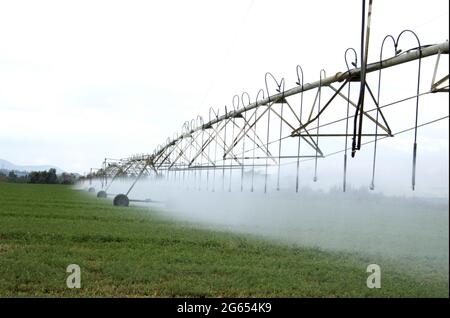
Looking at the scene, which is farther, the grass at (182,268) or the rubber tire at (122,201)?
the rubber tire at (122,201)

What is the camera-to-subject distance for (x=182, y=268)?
954 centimetres

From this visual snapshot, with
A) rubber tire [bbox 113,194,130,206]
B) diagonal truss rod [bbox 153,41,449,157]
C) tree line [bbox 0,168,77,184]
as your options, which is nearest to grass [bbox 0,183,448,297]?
diagonal truss rod [bbox 153,41,449,157]

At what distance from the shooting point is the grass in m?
7.75

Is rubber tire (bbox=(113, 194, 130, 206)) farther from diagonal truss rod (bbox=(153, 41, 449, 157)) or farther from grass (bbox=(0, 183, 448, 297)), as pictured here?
diagonal truss rod (bbox=(153, 41, 449, 157))

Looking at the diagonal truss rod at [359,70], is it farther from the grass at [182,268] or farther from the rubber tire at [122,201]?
the rubber tire at [122,201]

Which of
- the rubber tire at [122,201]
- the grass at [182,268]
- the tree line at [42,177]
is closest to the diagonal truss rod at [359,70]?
the grass at [182,268]

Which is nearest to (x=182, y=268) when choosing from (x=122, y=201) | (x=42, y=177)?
(x=122, y=201)

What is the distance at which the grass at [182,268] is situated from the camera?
25.4 ft

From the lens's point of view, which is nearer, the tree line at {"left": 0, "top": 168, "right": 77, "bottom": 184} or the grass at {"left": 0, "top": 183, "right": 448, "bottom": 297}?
the grass at {"left": 0, "top": 183, "right": 448, "bottom": 297}

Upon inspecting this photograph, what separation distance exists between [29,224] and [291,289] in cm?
1094
